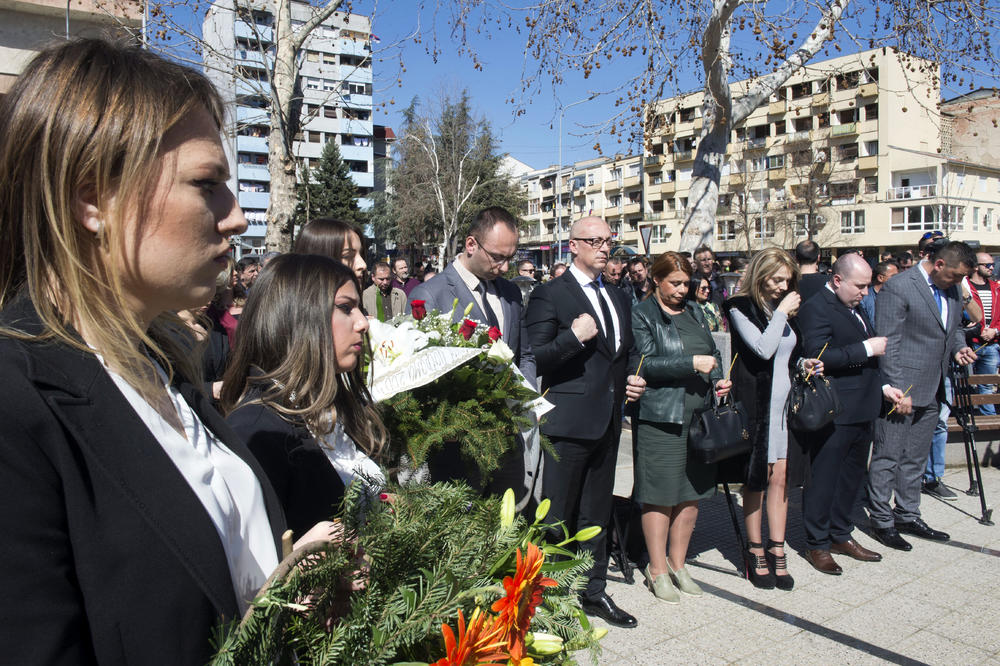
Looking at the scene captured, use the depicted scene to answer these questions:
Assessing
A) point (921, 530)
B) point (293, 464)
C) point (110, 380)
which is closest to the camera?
point (110, 380)

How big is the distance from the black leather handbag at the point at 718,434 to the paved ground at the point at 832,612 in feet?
3.29

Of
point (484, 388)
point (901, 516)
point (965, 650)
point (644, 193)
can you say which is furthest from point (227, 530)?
point (644, 193)

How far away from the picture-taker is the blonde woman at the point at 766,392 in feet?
16.1

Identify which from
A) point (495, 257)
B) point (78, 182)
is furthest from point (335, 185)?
point (78, 182)

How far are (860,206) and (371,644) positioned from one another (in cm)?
6478

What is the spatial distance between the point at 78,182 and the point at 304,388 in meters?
1.12

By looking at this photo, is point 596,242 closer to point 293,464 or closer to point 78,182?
point 293,464

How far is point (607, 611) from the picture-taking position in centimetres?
434

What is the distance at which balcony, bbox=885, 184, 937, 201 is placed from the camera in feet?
181

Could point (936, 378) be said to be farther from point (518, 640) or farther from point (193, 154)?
point (193, 154)

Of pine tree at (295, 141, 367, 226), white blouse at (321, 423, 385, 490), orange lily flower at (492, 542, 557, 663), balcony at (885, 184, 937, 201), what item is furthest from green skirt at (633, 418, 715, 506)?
balcony at (885, 184, 937, 201)

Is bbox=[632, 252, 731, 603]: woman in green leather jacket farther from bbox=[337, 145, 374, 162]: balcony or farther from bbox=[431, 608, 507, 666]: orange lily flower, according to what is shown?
bbox=[337, 145, 374, 162]: balcony

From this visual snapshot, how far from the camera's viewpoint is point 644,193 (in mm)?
72438

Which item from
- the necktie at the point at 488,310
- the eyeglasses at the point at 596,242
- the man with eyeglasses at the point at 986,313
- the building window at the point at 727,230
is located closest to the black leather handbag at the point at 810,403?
the eyeglasses at the point at 596,242
